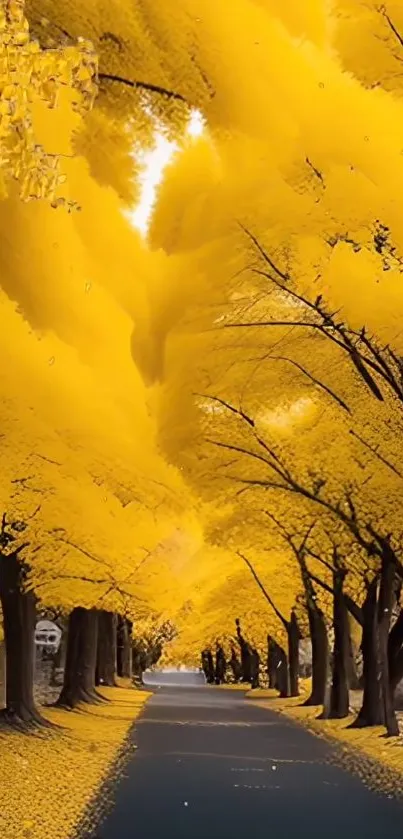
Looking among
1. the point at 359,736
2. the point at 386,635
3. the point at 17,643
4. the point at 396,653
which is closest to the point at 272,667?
the point at 396,653

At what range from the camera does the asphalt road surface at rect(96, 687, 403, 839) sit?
395 inches

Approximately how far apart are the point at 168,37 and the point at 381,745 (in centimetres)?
1617

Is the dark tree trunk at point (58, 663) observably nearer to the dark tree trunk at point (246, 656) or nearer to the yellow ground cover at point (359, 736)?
the dark tree trunk at point (246, 656)

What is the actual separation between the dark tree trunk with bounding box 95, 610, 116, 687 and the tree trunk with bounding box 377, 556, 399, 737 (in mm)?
23676

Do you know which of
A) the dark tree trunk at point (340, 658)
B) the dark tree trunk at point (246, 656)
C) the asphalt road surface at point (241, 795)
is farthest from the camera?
the dark tree trunk at point (246, 656)

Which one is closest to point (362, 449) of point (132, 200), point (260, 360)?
point (260, 360)

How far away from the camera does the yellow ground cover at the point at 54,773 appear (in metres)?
10.2

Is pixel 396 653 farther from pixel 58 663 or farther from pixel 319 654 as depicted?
pixel 58 663

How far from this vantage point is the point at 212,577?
58.0 m

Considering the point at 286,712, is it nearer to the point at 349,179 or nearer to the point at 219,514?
the point at 219,514

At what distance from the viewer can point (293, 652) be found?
4459 centimetres

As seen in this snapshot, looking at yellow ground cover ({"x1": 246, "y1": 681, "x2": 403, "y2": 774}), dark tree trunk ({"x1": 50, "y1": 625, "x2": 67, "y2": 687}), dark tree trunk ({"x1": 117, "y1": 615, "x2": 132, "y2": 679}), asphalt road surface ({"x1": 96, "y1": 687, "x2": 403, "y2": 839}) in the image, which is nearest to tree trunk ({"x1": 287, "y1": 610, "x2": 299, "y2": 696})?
yellow ground cover ({"x1": 246, "y1": 681, "x2": 403, "y2": 774})

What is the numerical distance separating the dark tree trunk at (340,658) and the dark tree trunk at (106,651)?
18.8 m

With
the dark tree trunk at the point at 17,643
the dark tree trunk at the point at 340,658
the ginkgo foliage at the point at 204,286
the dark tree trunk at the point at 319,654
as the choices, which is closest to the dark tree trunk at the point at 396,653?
the ginkgo foliage at the point at 204,286
